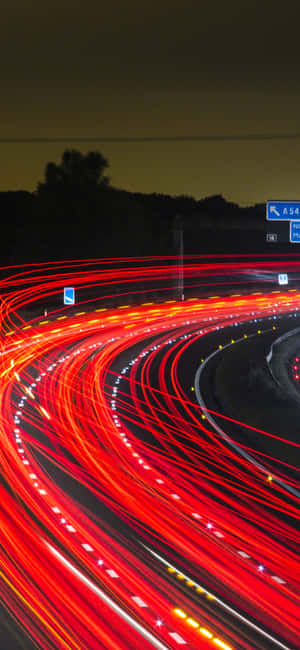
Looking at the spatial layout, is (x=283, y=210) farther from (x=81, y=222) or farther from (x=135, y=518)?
(x=81, y=222)

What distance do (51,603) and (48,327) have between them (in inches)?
1578

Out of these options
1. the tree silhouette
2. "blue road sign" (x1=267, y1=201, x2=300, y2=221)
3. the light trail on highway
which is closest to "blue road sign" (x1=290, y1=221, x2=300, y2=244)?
"blue road sign" (x1=267, y1=201, x2=300, y2=221)

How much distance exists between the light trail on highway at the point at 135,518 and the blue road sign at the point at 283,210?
765 cm

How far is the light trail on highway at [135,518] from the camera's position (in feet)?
31.8

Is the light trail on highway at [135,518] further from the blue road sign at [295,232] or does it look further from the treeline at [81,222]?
the treeline at [81,222]

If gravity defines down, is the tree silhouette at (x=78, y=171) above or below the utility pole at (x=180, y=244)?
above

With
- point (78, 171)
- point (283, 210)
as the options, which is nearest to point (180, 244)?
point (283, 210)

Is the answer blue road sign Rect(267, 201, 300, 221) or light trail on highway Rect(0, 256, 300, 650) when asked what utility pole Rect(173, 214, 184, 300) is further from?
light trail on highway Rect(0, 256, 300, 650)

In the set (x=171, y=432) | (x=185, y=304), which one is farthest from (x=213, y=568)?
(x=185, y=304)

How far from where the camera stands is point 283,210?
3944 centimetres

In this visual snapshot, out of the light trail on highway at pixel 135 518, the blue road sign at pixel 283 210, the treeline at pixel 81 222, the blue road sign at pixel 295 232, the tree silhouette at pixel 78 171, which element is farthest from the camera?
the tree silhouette at pixel 78 171

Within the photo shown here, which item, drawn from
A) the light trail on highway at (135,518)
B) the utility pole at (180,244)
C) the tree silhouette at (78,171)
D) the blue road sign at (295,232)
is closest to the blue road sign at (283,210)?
the blue road sign at (295,232)

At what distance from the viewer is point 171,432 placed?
22.5 m

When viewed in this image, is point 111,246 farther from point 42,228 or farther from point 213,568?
point 213,568
